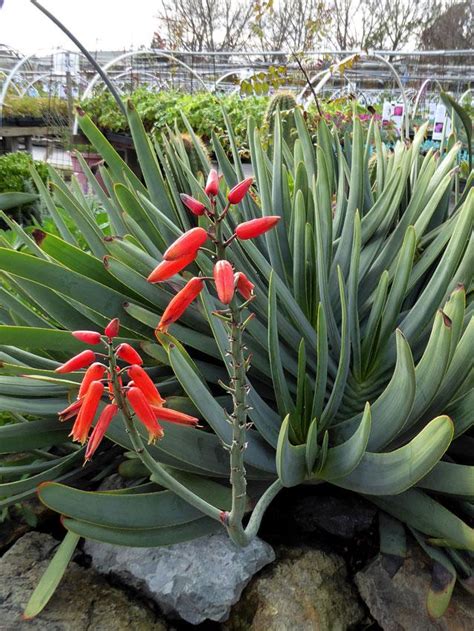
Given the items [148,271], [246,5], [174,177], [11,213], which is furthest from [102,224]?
[246,5]

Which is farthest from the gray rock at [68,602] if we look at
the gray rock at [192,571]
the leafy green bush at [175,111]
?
the leafy green bush at [175,111]

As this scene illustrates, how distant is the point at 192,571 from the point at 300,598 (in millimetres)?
205

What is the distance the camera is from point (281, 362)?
129 centimetres

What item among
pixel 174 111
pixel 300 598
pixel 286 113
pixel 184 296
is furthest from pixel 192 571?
pixel 174 111

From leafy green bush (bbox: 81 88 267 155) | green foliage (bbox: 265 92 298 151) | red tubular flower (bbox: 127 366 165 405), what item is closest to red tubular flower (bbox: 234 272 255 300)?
red tubular flower (bbox: 127 366 165 405)

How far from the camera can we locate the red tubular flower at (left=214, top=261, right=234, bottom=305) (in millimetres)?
564

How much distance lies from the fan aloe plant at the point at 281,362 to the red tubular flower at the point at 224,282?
25 centimetres

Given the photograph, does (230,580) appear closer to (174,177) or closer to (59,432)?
(59,432)

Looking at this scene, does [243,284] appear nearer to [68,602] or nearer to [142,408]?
[142,408]

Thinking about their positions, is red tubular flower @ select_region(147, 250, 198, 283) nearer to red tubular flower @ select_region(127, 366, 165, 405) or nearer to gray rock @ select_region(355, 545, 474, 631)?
red tubular flower @ select_region(127, 366, 165, 405)

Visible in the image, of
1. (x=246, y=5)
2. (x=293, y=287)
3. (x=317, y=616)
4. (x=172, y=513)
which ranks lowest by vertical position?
(x=317, y=616)

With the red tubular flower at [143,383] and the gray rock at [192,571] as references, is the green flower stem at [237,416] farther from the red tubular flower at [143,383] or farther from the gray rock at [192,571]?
the gray rock at [192,571]

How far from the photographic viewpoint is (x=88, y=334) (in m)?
0.69

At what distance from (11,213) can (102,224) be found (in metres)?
1.65
